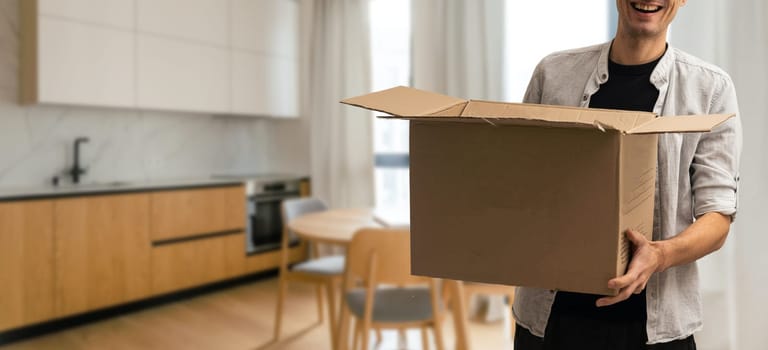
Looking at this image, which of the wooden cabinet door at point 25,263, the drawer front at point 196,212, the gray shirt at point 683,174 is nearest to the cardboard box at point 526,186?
the gray shirt at point 683,174

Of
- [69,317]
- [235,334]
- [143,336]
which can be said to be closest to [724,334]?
[235,334]

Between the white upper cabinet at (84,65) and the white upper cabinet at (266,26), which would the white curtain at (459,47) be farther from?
the white upper cabinet at (84,65)

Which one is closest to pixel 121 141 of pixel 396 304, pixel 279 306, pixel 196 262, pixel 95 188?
pixel 95 188

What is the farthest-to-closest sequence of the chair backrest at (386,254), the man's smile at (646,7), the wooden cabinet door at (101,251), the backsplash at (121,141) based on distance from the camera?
the backsplash at (121,141)
the wooden cabinet door at (101,251)
the chair backrest at (386,254)
the man's smile at (646,7)

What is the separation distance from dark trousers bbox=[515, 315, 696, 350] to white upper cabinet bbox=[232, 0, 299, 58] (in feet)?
12.2

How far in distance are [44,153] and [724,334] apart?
13.1ft

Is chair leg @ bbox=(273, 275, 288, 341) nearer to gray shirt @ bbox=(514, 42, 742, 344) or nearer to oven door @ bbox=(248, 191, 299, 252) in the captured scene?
oven door @ bbox=(248, 191, 299, 252)

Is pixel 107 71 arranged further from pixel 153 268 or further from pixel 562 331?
pixel 562 331

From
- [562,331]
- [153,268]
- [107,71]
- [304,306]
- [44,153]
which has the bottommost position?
[304,306]

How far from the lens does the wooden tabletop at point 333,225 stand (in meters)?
2.27

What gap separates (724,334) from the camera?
2.64 m

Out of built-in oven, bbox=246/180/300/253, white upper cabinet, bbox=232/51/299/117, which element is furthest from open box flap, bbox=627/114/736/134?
white upper cabinet, bbox=232/51/299/117

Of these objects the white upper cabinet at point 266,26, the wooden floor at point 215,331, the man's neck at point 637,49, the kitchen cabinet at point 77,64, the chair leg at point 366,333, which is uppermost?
the white upper cabinet at point 266,26

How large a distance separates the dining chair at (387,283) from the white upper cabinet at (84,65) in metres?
2.18
